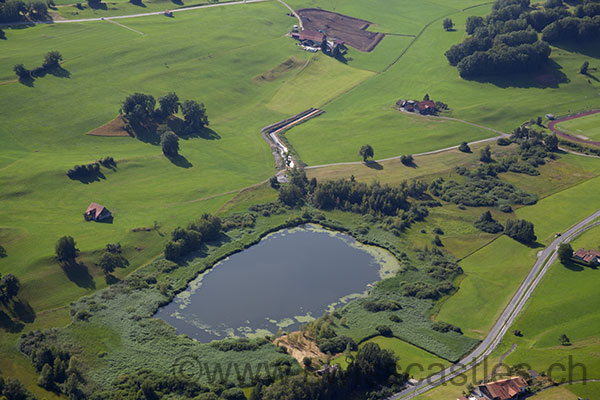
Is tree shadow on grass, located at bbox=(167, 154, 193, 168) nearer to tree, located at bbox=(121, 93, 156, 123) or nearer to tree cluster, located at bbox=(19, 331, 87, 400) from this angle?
tree, located at bbox=(121, 93, 156, 123)

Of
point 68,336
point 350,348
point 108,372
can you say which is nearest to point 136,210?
point 68,336

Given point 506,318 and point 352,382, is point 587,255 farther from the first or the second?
point 352,382

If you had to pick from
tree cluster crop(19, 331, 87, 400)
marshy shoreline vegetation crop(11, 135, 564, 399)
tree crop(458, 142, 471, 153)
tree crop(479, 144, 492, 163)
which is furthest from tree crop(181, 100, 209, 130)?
tree cluster crop(19, 331, 87, 400)

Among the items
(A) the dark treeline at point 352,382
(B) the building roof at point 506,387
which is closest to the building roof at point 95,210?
(A) the dark treeline at point 352,382

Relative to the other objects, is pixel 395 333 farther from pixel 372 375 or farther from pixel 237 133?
pixel 237 133

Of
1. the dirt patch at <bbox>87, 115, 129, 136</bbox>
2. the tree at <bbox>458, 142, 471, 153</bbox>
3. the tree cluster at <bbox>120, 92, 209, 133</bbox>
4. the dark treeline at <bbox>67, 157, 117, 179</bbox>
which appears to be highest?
the tree cluster at <bbox>120, 92, 209, 133</bbox>

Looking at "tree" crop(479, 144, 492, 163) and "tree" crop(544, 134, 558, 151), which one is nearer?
"tree" crop(479, 144, 492, 163)

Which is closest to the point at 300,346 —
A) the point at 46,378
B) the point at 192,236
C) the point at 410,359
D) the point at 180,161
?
the point at 410,359

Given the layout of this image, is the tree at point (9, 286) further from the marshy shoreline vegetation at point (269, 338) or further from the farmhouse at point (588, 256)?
the farmhouse at point (588, 256)
